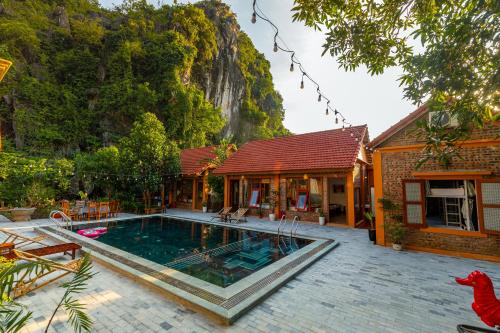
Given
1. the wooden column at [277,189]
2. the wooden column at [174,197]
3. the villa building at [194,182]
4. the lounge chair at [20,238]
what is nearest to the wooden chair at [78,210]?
the lounge chair at [20,238]

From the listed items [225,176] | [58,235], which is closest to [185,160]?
[225,176]

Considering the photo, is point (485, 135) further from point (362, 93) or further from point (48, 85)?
point (48, 85)

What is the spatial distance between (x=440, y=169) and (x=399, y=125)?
6.34ft

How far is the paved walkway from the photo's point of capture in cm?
339

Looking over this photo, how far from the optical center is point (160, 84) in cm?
2966

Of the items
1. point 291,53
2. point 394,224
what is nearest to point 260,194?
point 394,224

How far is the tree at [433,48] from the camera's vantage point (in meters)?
3.38

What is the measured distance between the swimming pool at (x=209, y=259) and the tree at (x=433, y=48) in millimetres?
4071

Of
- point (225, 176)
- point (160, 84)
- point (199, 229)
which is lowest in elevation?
point (199, 229)

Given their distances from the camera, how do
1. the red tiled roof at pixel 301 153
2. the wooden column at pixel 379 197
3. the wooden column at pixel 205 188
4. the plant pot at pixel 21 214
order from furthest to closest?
the wooden column at pixel 205 188 < the plant pot at pixel 21 214 < the red tiled roof at pixel 301 153 < the wooden column at pixel 379 197

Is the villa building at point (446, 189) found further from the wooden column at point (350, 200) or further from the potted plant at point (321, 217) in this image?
the potted plant at point (321, 217)

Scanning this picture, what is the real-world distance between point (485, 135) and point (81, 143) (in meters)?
33.0

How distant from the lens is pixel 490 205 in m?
6.52

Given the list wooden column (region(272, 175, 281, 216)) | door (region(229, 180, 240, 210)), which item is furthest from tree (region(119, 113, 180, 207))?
wooden column (region(272, 175, 281, 216))
